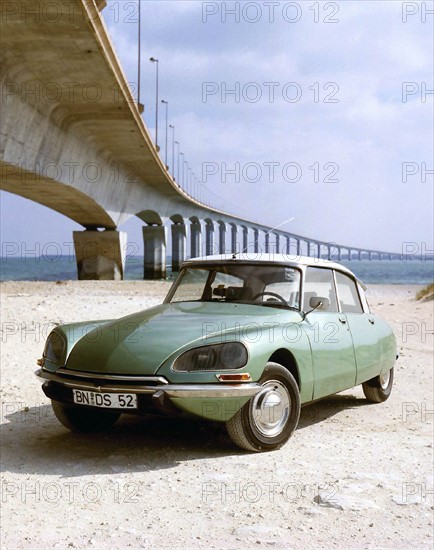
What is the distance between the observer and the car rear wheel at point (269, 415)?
4766 millimetres

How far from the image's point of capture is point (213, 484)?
4227 millimetres

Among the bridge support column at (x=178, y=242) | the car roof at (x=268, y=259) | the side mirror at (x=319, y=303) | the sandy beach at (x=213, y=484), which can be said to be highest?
the bridge support column at (x=178, y=242)

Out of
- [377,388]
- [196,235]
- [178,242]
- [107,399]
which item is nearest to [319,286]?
[377,388]

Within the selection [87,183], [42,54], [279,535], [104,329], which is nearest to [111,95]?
[42,54]

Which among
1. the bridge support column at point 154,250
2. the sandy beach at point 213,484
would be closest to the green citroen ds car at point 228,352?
the sandy beach at point 213,484

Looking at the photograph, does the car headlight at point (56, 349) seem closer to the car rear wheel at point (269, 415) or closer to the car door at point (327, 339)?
the car rear wheel at point (269, 415)

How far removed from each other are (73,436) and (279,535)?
248 centimetres

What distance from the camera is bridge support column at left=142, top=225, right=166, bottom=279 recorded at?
173 ft

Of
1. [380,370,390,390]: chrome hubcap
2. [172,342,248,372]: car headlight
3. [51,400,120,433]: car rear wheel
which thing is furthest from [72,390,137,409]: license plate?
[380,370,390,390]: chrome hubcap

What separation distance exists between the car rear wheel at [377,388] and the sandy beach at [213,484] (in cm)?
31

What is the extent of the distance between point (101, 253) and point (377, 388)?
31575 mm

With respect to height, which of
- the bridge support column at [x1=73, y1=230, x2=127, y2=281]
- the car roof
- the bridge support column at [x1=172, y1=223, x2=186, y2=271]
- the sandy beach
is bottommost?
the sandy beach

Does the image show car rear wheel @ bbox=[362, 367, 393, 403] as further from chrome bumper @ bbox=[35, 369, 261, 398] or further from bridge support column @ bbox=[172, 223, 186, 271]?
bridge support column @ bbox=[172, 223, 186, 271]

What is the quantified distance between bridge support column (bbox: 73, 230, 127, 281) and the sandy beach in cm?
3044
